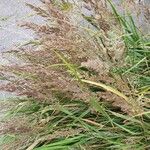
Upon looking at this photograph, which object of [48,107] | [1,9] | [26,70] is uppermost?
[26,70]

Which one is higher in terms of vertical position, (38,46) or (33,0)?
(38,46)

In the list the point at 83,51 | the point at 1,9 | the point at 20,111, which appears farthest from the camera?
the point at 1,9

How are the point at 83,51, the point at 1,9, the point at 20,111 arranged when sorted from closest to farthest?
the point at 83,51 → the point at 20,111 → the point at 1,9

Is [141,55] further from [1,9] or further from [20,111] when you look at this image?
[1,9]

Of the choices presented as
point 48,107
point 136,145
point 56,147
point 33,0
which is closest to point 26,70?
point 48,107

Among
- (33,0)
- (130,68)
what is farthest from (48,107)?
(33,0)

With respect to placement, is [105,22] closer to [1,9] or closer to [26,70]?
[26,70]

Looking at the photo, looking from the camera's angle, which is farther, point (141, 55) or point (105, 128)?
point (141, 55)
